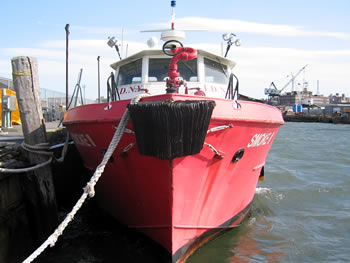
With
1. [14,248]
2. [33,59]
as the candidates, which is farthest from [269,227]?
[33,59]

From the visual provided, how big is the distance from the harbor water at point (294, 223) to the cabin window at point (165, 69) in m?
2.85

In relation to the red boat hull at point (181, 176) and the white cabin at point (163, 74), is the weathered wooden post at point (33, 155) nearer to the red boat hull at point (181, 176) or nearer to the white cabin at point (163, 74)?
the red boat hull at point (181, 176)

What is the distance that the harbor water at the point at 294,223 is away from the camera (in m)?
5.58

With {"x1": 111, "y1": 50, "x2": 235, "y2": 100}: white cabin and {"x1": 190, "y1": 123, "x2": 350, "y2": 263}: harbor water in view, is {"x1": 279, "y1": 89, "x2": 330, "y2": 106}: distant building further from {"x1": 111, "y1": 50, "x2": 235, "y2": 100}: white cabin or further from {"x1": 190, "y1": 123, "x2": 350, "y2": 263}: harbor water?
{"x1": 111, "y1": 50, "x2": 235, "y2": 100}: white cabin

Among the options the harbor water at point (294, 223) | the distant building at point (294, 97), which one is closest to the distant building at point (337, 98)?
the distant building at point (294, 97)

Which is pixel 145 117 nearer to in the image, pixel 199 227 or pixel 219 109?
pixel 219 109

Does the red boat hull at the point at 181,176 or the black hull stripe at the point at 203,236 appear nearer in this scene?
the red boat hull at the point at 181,176

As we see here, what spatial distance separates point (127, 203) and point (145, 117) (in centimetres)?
194

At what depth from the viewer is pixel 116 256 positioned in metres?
5.38

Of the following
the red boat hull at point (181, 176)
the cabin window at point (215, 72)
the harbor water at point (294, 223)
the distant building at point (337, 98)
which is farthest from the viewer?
Result: the distant building at point (337, 98)

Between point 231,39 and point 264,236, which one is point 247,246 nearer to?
point 264,236

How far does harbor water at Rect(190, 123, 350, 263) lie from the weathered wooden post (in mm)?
2443

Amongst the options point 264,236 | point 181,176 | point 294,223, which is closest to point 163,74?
point 181,176

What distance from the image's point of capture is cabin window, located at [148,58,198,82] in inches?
250
